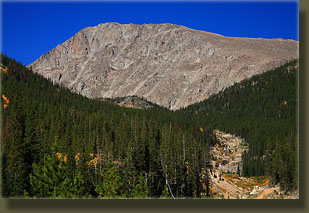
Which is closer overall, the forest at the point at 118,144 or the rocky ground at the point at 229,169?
the forest at the point at 118,144

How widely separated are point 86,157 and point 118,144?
27.7m

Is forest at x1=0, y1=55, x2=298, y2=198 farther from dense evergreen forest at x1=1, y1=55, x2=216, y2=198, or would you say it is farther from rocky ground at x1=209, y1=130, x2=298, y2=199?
rocky ground at x1=209, y1=130, x2=298, y2=199

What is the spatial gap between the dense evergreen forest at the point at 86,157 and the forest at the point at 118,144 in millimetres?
105

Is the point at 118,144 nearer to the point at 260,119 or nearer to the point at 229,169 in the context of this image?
the point at 229,169

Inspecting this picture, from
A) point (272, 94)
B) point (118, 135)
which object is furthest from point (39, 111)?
point (272, 94)

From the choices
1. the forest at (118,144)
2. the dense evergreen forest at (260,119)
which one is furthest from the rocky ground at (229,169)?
the forest at (118,144)

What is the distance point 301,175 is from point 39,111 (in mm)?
92079

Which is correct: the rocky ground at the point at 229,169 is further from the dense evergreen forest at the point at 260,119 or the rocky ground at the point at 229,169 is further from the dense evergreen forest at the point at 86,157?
the dense evergreen forest at the point at 86,157

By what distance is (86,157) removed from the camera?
Result: 177 feet

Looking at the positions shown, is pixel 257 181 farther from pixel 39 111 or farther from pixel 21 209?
pixel 21 209

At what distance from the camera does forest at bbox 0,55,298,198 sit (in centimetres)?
3138

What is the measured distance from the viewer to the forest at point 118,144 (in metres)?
31.4

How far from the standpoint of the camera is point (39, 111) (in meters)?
95.1

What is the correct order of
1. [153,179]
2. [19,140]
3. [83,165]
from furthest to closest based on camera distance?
[153,179] → [83,165] → [19,140]
